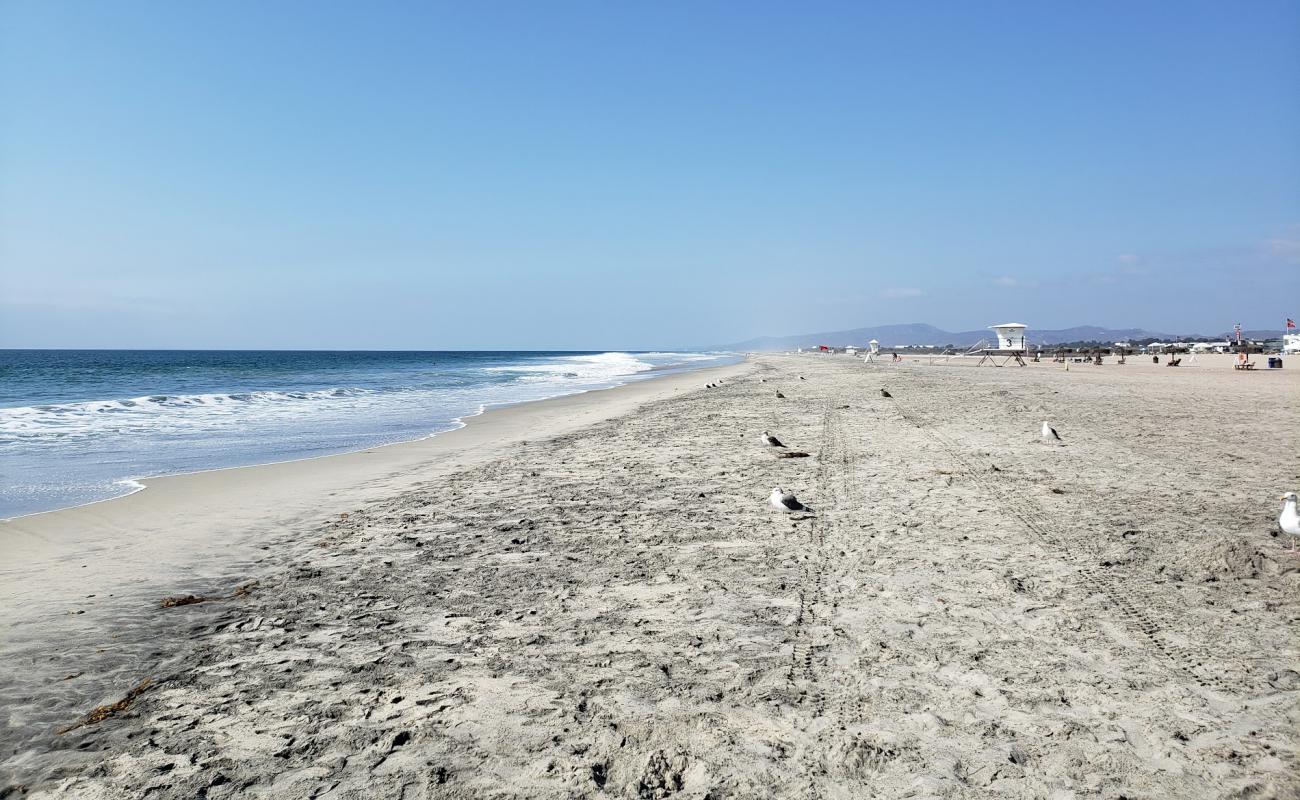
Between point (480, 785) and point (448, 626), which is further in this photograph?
point (448, 626)

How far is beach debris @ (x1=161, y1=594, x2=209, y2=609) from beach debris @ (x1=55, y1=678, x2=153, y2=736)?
1.38 meters

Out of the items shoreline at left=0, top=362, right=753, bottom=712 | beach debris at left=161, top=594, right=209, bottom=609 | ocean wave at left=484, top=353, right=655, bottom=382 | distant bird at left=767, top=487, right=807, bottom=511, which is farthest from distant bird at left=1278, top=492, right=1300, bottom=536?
ocean wave at left=484, top=353, right=655, bottom=382

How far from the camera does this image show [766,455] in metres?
10.4

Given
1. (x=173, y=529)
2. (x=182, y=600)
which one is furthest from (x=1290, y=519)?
(x=173, y=529)

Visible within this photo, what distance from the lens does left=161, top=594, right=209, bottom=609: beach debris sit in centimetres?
504

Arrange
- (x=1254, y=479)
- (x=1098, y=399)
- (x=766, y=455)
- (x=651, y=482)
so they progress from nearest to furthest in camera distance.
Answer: (x=1254, y=479), (x=651, y=482), (x=766, y=455), (x=1098, y=399)

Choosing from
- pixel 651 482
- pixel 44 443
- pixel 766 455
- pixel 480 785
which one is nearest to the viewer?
pixel 480 785

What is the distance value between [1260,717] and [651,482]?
6.25 m

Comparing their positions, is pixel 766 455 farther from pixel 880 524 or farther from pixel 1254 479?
pixel 1254 479

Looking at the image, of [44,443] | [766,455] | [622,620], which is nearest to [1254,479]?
[766,455]

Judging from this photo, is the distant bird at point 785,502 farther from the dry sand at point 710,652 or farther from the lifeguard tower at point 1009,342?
the lifeguard tower at point 1009,342

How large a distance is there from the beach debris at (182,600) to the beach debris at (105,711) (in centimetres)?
138

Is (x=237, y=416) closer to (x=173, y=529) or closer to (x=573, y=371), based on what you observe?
(x=173, y=529)

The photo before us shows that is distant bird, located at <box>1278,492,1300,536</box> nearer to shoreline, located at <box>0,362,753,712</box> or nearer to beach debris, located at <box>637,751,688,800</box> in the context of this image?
beach debris, located at <box>637,751,688,800</box>
